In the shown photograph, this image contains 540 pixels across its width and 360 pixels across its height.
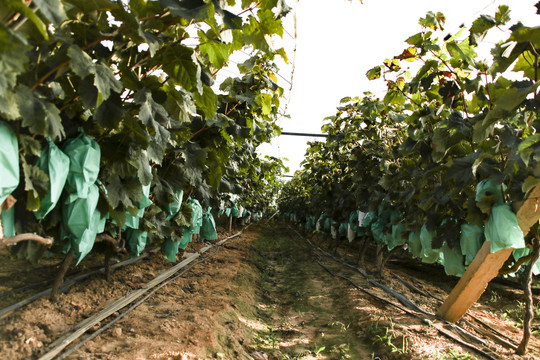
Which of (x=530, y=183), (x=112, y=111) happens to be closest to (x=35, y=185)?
(x=112, y=111)

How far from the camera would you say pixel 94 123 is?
6.01 ft

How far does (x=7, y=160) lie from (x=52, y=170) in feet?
0.94

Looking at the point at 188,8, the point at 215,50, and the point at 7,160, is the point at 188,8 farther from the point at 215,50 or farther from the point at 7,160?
the point at 7,160

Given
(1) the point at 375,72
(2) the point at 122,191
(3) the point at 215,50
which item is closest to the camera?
(3) the point at 215,50

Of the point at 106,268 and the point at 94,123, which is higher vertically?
the point at 94,123

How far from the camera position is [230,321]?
3.19 m

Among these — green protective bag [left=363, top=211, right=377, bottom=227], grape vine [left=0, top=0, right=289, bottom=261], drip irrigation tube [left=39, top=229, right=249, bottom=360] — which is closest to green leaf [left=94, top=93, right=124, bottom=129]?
grape vine [left=0, top=0, right=289, bottom=261]

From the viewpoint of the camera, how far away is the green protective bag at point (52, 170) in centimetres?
148

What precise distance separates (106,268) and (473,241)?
323 centimetres

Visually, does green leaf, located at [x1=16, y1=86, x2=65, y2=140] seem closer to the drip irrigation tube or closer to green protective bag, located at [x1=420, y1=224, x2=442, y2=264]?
the drip irrigation tube

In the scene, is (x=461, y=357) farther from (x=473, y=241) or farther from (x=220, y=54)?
(x=220, y=54)

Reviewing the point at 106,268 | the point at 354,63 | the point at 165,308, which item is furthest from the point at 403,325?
the point at 354,63

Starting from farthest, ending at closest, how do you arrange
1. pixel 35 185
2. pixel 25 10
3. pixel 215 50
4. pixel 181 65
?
pixel 215 50 → pixel 181 65 → pixel 35 185 → pixel 25 10

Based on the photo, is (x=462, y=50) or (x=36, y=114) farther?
(x=462, y=50)
